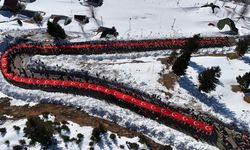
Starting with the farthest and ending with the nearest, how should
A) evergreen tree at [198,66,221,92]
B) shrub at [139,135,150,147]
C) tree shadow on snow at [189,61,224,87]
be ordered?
1. tree shadow on snow at [189,61,224,87]
2. evergreen tree at [198,66,221,92]
3. shrub at [139,135,150,147]

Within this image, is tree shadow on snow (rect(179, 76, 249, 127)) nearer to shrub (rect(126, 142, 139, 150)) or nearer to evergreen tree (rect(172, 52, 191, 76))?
evergreen tree (rect(172, 52, 191, 76))

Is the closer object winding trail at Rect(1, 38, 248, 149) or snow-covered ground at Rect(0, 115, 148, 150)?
snow-covered ground at Rect(0, 115, 148, 150)

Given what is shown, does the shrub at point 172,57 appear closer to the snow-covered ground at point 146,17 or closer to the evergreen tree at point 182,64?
the evergreen tree at point 182,64

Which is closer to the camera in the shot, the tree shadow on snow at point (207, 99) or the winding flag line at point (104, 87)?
the winding flag line at point (104, 87)

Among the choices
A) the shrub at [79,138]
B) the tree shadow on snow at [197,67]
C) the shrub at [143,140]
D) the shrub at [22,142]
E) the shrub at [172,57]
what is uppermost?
the shrub at [172,57]

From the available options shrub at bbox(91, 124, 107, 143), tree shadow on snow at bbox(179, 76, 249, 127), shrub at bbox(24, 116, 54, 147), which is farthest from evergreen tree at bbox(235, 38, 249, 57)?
shrub at bbox(24, 116, 54, 147)

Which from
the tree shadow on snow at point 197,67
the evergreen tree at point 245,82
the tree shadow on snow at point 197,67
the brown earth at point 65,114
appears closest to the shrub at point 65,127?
the brown earth at point 65,114
